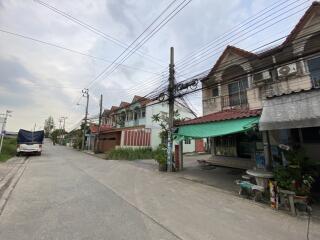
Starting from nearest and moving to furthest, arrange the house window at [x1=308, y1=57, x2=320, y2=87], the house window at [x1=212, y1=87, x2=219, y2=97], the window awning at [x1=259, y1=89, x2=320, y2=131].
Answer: the window awning at [x1=259, y1=89, x2=320, y2=131] < the house window at [x1=308, y1=57, x2=320, y2=87] < the house window at [x1=212, y1=87, x2=219, y2=97]

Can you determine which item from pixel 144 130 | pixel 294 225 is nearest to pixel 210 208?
A: pixel 294 225

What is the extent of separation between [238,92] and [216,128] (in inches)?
189

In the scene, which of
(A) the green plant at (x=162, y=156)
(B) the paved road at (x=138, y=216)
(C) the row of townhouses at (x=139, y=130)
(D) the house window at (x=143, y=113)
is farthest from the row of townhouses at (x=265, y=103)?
(D) the house window at (x=143, y=113)

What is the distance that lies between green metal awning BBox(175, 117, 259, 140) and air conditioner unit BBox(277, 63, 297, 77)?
4.29m

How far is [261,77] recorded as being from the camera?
10.8 metres

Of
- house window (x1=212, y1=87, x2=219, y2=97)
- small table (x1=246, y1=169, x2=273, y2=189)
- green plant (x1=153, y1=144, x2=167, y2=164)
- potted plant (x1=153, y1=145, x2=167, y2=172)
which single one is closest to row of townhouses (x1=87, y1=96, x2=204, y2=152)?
house window (x1=212, y1=87, x2=219, y2=97)

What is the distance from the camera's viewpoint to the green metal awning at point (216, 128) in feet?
23.9

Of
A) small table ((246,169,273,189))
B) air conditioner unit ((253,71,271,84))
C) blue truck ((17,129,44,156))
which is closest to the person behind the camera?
small table ((246,169,273,189))

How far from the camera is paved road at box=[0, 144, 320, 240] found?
13.3 ft

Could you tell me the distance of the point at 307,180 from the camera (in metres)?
5.50

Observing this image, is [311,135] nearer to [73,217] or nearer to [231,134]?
[231,134]

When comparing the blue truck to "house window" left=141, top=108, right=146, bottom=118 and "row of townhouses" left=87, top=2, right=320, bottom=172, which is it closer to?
"house window" left=141, top=108, right=146, bottom=118

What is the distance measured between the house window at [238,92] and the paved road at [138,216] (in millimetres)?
6534

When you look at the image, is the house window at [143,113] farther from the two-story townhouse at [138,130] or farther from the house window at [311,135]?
the house window at [311,135]
